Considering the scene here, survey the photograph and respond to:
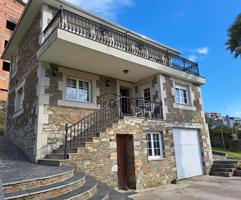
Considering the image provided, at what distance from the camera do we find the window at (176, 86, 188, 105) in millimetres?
11716

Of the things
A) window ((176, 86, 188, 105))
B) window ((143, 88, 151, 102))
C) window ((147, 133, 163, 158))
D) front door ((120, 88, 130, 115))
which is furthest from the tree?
window ((147, 133, 163, 158))

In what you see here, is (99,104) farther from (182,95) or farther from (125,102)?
(182,95)

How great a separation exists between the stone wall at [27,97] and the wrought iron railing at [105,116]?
1.61 metres

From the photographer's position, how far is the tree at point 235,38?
12289 millimetres

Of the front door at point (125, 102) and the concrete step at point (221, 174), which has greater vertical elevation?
the front door at point (125, 102)

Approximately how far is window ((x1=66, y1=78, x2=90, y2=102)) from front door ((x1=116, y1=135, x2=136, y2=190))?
2654 mm

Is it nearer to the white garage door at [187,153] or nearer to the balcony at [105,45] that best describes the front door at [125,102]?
the balcony at [105,45]

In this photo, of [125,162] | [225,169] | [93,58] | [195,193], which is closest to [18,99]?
[93,58]

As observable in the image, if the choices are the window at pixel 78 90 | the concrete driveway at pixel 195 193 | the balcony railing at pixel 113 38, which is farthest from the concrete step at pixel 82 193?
the balcony railing at pixel 113 38

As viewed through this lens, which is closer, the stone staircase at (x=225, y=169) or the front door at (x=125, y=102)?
the stone staircase at (x=225, y=169)

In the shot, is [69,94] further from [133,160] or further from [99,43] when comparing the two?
[133,160]

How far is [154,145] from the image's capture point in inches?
372

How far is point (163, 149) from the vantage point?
9.53 m

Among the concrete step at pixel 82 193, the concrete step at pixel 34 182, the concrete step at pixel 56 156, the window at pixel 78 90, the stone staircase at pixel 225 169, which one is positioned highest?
the window at pixel 78 90
